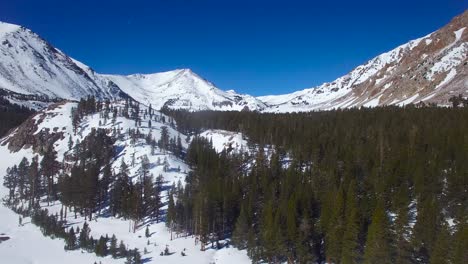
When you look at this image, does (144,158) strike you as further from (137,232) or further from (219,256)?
(219,256)

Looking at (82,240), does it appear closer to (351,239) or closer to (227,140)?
(351,239)

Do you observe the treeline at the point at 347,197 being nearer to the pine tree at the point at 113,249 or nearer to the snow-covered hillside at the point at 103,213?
the snow-covered hillside at the point at 103,213

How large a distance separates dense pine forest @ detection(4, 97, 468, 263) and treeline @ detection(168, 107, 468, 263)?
0.24m

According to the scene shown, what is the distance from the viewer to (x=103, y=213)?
103625mm

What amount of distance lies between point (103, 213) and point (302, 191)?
2154 inches

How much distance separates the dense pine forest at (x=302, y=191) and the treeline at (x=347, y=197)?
0.24 m

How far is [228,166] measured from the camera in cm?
11238

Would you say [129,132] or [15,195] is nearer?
[15,195]

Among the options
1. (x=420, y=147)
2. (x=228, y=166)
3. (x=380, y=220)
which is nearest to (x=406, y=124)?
(x=420, y=147)

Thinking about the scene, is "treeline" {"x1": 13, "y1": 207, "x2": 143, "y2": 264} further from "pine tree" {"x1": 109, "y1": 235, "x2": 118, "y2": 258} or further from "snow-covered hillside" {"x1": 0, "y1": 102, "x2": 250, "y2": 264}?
"snow-covered hillside" {"x1": 0, "y1": 102, "x2": 250, "y2": 264}

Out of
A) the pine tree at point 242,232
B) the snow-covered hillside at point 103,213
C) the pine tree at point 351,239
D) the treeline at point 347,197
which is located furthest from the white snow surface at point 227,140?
the pine tree at point 351,239

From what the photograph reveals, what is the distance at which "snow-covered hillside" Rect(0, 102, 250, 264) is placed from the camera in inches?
2953

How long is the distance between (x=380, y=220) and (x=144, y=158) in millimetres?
82431

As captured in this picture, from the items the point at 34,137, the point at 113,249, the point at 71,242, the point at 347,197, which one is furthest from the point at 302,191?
the point at 34,137
